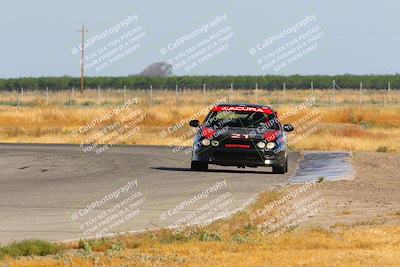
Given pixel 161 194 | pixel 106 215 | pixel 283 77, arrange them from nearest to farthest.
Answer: pixel 106 215
pixel 161 194
pixel 283 77

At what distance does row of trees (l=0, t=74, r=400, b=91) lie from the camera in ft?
460

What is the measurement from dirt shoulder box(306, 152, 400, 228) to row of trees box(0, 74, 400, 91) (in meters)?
110

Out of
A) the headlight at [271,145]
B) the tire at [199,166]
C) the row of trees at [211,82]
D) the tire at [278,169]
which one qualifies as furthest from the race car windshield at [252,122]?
the row of trees at [211,82]

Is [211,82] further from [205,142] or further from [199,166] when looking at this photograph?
[205,142]

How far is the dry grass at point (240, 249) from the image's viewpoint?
12242mm

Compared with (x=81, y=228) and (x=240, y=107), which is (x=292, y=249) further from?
(x=240, y=107)

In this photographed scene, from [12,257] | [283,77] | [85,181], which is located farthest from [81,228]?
[283,77]

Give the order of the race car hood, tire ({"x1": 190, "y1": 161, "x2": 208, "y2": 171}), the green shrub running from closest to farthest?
the green shrub < the race car hood < tire ({"x1": 190, "y1": 161, "x2": 208, "y2": 171})

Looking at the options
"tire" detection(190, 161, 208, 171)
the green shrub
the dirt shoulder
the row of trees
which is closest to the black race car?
"tire" detection(190, 161, 208, 171)

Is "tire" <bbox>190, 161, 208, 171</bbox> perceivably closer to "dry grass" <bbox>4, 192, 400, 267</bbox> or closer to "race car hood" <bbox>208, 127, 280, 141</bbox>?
"race car hood" <bbox>208, 127, 280, 141</bbox>

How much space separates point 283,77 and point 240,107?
121 metres

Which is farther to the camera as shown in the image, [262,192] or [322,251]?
[262,192]

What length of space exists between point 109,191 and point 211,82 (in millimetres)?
125991

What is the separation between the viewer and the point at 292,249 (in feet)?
43.9
